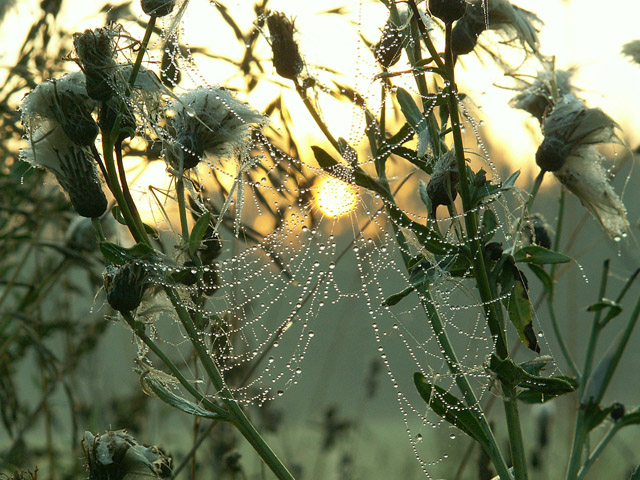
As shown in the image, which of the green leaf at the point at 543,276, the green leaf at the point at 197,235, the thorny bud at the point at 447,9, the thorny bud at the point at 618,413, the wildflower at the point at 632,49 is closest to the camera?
the thorny bud at the point at 447,9

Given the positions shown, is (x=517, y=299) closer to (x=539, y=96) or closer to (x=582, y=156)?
(x=582, y=156)

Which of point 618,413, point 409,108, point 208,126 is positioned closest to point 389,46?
point 409,108

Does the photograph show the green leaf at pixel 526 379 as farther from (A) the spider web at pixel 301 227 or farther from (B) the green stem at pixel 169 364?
(B) the green stem at pixel 169 364

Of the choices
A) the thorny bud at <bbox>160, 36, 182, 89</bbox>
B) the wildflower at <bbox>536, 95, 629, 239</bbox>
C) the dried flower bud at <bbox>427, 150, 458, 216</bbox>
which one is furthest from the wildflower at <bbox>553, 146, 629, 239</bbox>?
the thorny bud at <bbox>160, 36, 182, 89</bbox>

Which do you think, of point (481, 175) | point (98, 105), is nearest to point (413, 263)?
point (481, 175)

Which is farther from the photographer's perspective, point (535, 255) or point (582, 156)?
point (582, 156)

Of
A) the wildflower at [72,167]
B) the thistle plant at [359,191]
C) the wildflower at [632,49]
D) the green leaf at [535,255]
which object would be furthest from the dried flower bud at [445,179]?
the wildflower at [632,49]
